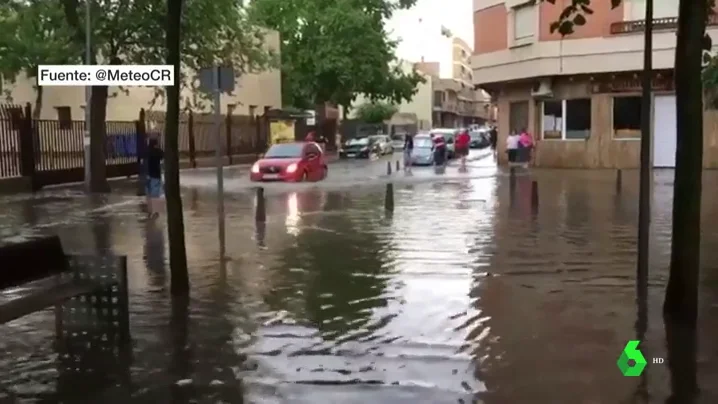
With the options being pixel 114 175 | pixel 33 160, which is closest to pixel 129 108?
pixel 114 175

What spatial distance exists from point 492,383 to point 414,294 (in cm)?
330

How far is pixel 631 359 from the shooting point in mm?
6938

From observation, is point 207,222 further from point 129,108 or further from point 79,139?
point 129,108

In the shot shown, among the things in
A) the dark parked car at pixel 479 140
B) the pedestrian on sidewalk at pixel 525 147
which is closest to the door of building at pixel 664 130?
the pedestrian on sidewalk at pixel 525 147

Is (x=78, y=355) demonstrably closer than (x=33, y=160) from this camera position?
Yes

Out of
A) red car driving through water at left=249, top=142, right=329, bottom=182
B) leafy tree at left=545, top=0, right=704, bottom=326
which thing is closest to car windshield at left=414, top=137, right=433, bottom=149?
red car driving through water at left=249, top=142, right=329, bottom=182

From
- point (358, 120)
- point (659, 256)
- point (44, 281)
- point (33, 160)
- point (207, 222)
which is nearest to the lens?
point (44, 281)

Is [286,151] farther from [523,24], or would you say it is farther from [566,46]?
[523,24]

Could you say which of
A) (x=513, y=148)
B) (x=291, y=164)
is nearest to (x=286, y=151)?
(x=291, y=164)

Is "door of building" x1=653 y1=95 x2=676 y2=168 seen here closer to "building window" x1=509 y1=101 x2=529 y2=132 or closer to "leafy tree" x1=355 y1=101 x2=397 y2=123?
"building window" x1=509 y1=101 x2=529 y2=132

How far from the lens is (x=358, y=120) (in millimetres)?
87625

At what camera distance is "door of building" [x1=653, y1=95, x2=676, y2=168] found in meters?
36.6

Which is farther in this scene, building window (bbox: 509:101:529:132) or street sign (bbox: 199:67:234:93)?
building window (bbox: 509:101:529:132)

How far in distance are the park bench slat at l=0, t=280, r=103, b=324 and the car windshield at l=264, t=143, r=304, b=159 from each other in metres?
23.1
